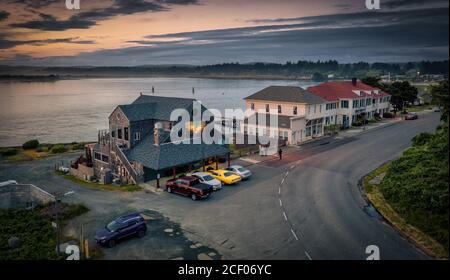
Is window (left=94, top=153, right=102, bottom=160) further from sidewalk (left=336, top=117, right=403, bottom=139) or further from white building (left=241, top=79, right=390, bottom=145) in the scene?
sidewalk (left=336, top=117, right=403, bottom=139)

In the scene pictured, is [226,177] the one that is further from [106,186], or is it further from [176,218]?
[106,186]

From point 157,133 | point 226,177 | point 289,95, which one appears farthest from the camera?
point 289,95

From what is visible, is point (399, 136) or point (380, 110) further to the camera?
point (380, 110)

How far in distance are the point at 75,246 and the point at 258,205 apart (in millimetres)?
14402

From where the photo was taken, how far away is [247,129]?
62.3 metres

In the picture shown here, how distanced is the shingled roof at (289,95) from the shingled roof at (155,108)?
20.4 meters

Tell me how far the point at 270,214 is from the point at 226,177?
9.35 m

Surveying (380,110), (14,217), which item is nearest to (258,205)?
(14,217)

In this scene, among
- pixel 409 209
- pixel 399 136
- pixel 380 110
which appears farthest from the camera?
pixel 380 110

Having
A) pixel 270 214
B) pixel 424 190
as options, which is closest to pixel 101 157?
pixel 270 214

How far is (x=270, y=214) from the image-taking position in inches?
1143

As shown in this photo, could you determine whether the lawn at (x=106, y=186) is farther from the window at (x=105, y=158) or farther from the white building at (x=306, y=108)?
the white building at (x=306, y=108)
